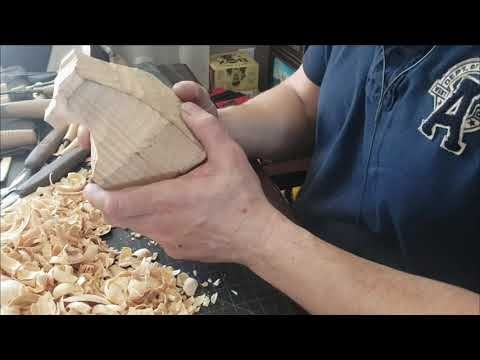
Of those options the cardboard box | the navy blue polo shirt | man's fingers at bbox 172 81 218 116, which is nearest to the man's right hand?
man's fingers at bbox 172 81 218 116

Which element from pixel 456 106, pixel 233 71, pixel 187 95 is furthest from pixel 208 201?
pixel 233 71

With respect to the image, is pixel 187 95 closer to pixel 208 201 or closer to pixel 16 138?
pixel 208 201

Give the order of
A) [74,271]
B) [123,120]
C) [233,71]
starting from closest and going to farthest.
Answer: [123,120]
[74,271]
[233,71]

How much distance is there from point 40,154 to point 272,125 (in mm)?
451

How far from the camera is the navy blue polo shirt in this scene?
549mm

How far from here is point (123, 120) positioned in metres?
0.50

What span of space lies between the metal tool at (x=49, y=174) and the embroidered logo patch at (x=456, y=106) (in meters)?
0.61

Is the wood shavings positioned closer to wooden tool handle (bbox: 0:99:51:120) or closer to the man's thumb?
the man's thumb

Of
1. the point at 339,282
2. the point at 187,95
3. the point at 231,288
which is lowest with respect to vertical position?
the point at 231,288

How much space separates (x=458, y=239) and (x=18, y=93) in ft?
2.90

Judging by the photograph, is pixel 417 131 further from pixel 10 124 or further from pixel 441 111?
pixel 10 124

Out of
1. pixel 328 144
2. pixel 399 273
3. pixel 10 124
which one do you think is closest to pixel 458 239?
pixel 399 273

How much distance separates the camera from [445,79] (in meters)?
0.56

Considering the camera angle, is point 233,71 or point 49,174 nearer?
point 49,174
